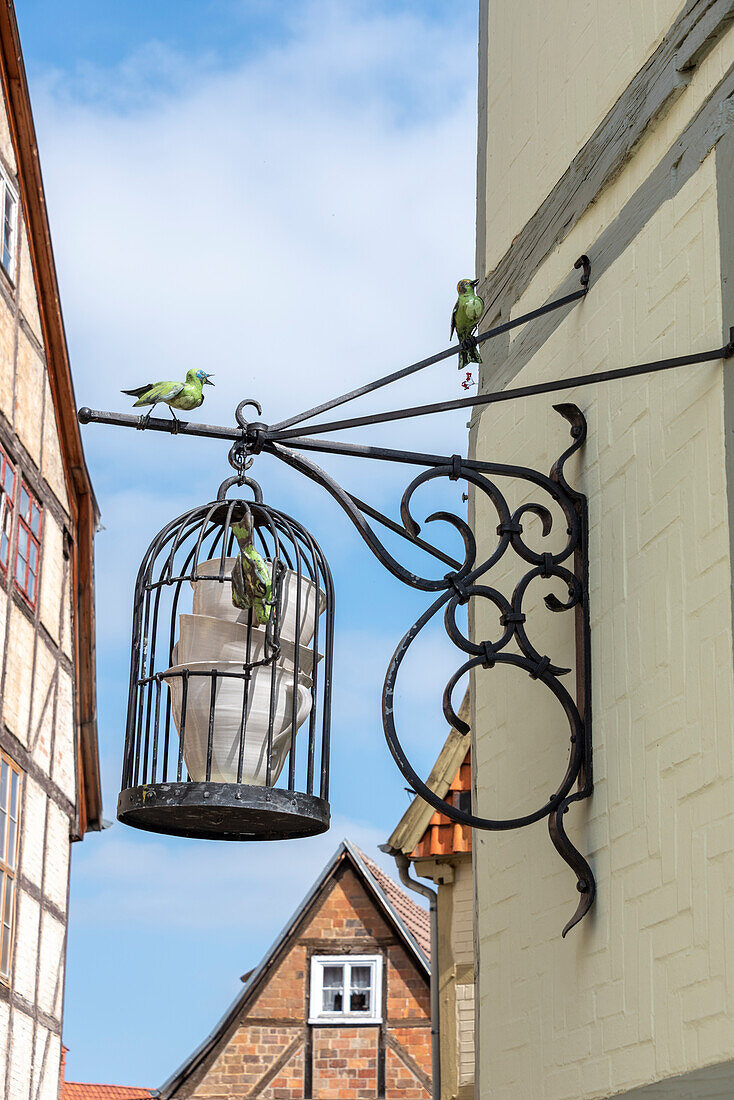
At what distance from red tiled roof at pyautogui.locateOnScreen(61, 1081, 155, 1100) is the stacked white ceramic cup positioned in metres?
18.9

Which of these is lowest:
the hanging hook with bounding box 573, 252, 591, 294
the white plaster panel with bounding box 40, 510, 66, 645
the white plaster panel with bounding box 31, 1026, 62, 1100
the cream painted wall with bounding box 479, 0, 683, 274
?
the white plaster panel with bounding box 31, 1026, 62, 1100

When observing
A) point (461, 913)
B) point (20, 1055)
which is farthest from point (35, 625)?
point (461, 913)

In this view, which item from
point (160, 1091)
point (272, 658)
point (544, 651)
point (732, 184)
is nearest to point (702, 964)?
point (544, 651)

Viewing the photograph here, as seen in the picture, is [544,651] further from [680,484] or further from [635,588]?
[680,484]

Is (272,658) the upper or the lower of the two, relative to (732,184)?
lower

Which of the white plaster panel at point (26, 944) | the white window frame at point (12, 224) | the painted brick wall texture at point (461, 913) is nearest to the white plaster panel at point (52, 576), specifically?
the white window frame at point (12, 224)

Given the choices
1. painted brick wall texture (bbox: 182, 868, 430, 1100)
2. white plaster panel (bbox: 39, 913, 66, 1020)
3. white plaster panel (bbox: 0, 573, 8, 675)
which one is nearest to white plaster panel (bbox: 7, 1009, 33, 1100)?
white plaster panel (bbox: 39, 913, 66, 1020)

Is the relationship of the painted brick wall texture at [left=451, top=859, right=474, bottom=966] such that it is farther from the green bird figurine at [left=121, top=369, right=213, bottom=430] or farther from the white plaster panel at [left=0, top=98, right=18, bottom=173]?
the green bird figurine at [left=121, top=369, right=213, bottom=430]

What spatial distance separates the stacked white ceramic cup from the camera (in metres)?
3.36

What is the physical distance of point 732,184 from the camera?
2.80 metres

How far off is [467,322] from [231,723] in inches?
44.3

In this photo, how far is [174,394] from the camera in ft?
10.2

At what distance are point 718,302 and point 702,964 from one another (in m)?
1.26

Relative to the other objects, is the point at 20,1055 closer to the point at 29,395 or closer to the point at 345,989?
the point at 29,395
